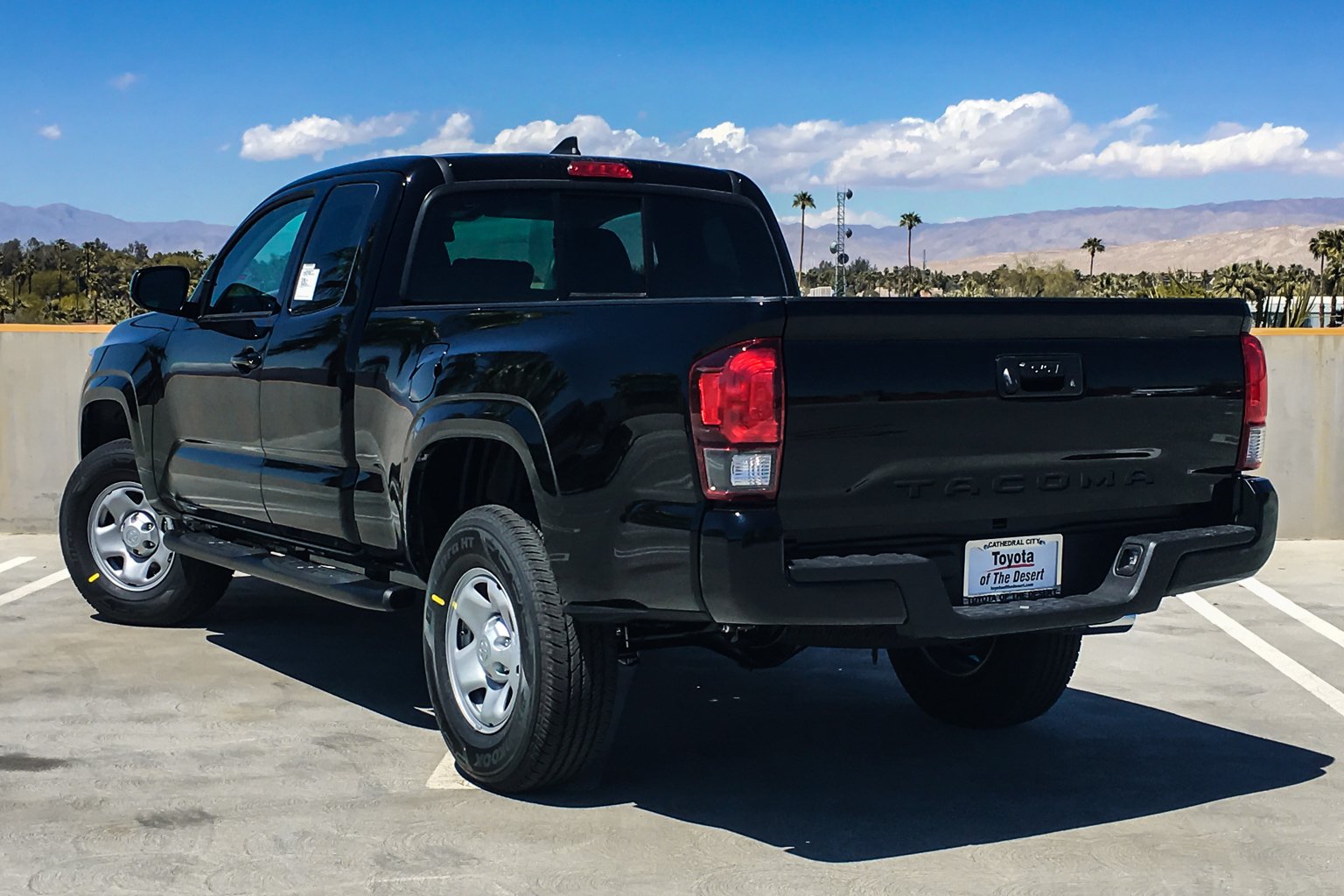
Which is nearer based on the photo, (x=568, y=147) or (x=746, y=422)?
(x=746, y=422)

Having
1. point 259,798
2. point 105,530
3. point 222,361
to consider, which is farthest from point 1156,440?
point 105,530

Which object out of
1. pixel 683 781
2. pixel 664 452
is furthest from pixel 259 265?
pixel 664 452

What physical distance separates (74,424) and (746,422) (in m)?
8.19

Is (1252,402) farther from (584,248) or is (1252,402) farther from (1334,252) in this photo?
(1334,252)

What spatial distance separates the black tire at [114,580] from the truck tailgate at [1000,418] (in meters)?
4.24

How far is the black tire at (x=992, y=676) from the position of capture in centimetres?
598

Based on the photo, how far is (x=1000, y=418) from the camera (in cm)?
465

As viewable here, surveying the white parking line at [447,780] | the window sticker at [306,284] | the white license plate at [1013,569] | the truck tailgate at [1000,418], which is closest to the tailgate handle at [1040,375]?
the truck tailgate at [1000,418]

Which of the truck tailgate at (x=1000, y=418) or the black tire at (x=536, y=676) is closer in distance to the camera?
the truck tailgate at (x=1000, y=418)

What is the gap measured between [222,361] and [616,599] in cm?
285

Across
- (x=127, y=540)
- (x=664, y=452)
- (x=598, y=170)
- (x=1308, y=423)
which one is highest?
(x=598, y=170)

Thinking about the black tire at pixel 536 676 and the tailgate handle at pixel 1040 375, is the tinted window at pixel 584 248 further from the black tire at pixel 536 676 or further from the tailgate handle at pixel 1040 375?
the tailgate handle at pixel 1040 375

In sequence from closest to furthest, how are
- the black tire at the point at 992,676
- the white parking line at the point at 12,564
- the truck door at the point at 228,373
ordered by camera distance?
the black tire at the point at 992,676 → the truck door at the point at 228,373 → the white parking line at the point at 12,564

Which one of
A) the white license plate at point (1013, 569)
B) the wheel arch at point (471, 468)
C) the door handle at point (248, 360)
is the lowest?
the white license plate at point (1013, 569)
